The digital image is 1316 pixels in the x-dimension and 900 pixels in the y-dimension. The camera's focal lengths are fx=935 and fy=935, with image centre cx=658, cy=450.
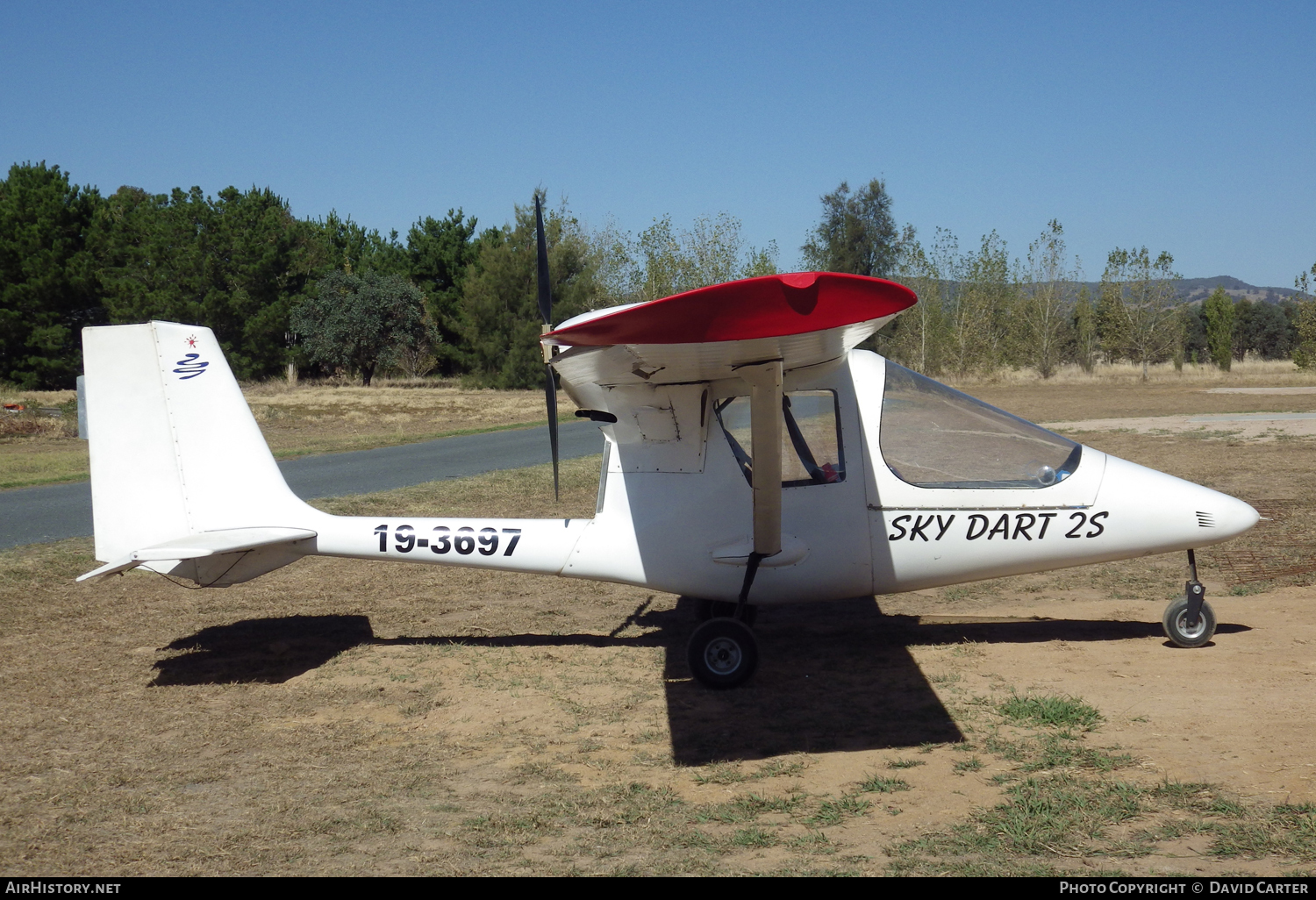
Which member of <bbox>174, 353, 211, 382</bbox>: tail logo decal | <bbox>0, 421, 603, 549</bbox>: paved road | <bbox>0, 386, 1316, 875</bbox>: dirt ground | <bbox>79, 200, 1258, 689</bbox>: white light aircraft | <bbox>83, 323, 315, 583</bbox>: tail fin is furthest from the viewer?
<bbox>0, 421, 603, 549</bbox>: paved road

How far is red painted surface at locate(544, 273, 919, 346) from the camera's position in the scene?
4.06m

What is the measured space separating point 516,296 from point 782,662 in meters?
53.3

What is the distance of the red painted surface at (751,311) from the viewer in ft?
13.3

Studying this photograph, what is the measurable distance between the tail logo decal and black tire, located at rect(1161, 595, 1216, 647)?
748cm

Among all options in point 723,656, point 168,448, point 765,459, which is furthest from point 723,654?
point 168,448

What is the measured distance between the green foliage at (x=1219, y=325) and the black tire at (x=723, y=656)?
67.0 m

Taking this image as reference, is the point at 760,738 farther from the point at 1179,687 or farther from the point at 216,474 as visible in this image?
the point at 216,474

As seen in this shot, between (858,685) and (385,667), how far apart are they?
11.8ft

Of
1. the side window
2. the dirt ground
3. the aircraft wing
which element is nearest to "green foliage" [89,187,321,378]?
the dirt ground

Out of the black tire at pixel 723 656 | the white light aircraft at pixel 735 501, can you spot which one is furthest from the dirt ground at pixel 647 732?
the white light aircraft at pixel 735 501

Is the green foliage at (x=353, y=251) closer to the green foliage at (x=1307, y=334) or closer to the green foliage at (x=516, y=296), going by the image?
the green foliage at (x=516, y=296)

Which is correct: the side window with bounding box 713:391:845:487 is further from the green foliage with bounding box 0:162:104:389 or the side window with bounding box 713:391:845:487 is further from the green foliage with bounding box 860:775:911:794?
the green foliage with bounding box 0:162:104:389

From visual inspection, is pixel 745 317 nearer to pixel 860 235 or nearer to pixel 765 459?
pixel 765 459

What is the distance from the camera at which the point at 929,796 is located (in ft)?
15.2
